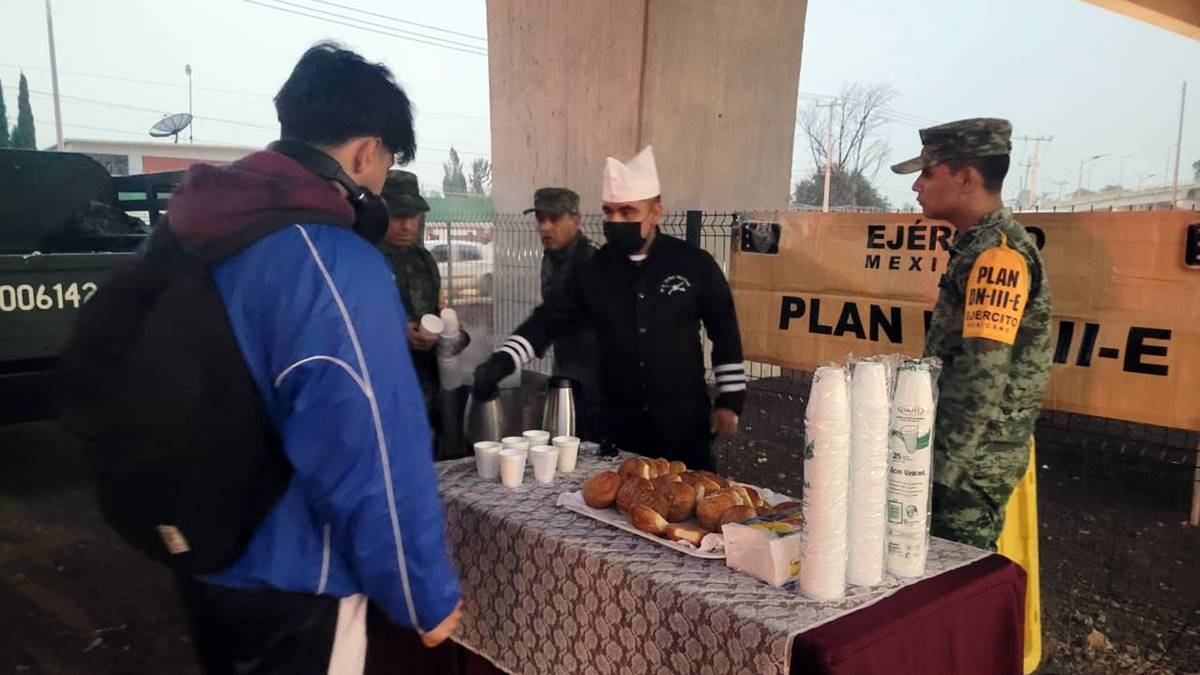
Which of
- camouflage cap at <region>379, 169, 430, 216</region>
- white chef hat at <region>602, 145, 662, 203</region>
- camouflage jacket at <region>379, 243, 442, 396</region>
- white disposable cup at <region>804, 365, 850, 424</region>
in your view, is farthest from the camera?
camouflage jacket at <region>379, 243, 442, 396</region>

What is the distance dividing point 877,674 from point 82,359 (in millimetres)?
1464

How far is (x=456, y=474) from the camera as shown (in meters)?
2.40

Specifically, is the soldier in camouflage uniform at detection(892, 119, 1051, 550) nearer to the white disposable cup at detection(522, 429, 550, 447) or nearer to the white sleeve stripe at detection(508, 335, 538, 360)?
the white disposable cup at detection(522, 429, 550, 447)

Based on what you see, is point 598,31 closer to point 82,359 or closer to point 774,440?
point 774,440

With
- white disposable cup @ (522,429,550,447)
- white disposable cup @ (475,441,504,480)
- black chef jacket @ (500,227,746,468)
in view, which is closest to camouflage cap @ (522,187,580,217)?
black chef jacket @ (500,227,746,468)

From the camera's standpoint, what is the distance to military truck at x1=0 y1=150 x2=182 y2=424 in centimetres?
414

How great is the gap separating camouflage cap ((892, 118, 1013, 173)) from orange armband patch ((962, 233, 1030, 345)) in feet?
1.12

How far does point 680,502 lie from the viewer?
1866 mm

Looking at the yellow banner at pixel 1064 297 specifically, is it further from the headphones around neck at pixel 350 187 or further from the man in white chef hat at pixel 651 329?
the headphones around neck at pixel 350 187

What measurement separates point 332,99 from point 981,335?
5.59 ft

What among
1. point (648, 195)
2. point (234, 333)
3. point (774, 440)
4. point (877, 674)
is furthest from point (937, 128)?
point (774, 440)

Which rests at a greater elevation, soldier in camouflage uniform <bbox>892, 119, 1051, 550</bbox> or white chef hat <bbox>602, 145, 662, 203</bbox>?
white chef hat <bbox>602, 145, 662, 203</bbox>

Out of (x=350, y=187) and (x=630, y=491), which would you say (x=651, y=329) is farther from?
(x=350, y=187)

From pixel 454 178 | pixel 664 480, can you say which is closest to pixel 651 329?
pixel 664 480
